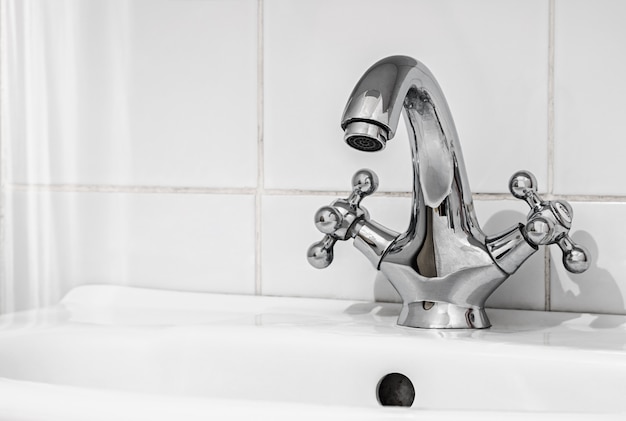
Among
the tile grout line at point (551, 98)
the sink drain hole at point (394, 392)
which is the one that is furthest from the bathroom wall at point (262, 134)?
the sink drain hole at point (394, 392)

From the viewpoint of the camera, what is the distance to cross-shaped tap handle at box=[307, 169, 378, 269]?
70 cm

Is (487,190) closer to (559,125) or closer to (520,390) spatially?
(559,125)

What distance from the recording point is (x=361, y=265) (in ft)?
2.60

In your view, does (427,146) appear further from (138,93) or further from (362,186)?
(138,93)

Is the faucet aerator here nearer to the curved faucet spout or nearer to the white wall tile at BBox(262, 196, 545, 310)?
the curved faucet spout

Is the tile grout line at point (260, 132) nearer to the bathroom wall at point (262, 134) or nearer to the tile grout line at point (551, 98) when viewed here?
the bathroom wall at point (262, 134)

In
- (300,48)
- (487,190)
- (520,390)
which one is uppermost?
(300,48)

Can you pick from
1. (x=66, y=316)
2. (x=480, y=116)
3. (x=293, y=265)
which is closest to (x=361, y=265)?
(x=293, y=265)

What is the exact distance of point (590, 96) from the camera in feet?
2.35

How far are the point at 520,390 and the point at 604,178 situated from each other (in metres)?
0.23

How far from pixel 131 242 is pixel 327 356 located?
0.32 metres

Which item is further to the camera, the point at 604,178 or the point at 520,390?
the point at 604,178

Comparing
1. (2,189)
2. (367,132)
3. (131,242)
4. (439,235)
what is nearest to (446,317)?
(439,235)

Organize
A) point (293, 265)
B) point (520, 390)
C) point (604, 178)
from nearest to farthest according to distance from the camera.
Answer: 1. point (520, 390)
2. point (604, 178)
3. point (293, 265)
